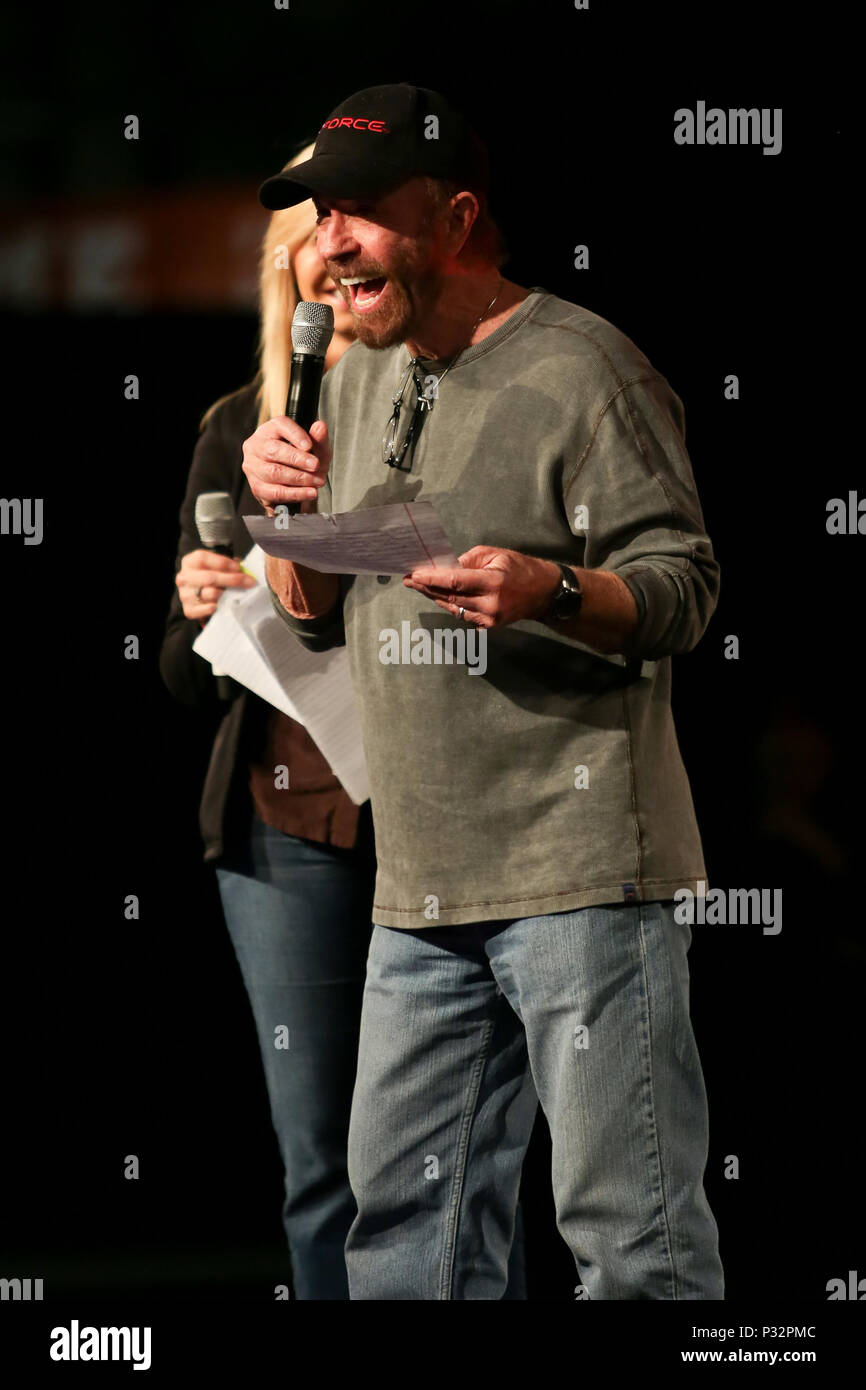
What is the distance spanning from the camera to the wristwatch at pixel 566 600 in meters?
1.52

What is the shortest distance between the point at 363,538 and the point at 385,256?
0.37 meters

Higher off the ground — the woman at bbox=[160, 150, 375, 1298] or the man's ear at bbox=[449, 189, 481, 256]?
the man's ear at bbox=[449, 189, 481, 256]

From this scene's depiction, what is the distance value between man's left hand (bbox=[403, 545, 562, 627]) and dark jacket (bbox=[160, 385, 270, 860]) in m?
0.80

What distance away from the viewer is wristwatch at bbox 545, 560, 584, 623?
152 cm

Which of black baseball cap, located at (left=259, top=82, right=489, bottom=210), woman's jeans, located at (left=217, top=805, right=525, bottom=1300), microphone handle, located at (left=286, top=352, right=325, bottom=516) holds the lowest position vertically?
woman's jeans, located at (left=217, top=805, right=525, bottom=1300)

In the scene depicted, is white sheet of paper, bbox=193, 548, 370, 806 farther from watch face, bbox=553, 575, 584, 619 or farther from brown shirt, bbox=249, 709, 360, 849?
watch face, bbox=553, 575, 584, 619

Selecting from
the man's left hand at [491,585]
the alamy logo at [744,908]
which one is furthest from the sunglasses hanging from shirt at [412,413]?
the alamy logo at [744,908]

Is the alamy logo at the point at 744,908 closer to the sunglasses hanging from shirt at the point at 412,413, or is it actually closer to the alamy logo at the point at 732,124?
the sunglasses hanging from shirt at the point at 412,413

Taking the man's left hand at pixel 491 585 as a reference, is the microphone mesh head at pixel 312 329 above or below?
above

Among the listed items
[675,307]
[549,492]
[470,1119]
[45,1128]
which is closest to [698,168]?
[675,307]

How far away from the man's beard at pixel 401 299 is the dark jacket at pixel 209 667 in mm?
564

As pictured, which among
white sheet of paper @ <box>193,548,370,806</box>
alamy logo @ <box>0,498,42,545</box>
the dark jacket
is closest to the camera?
white sheet of paper @ <box>193,548,370,806</box>
